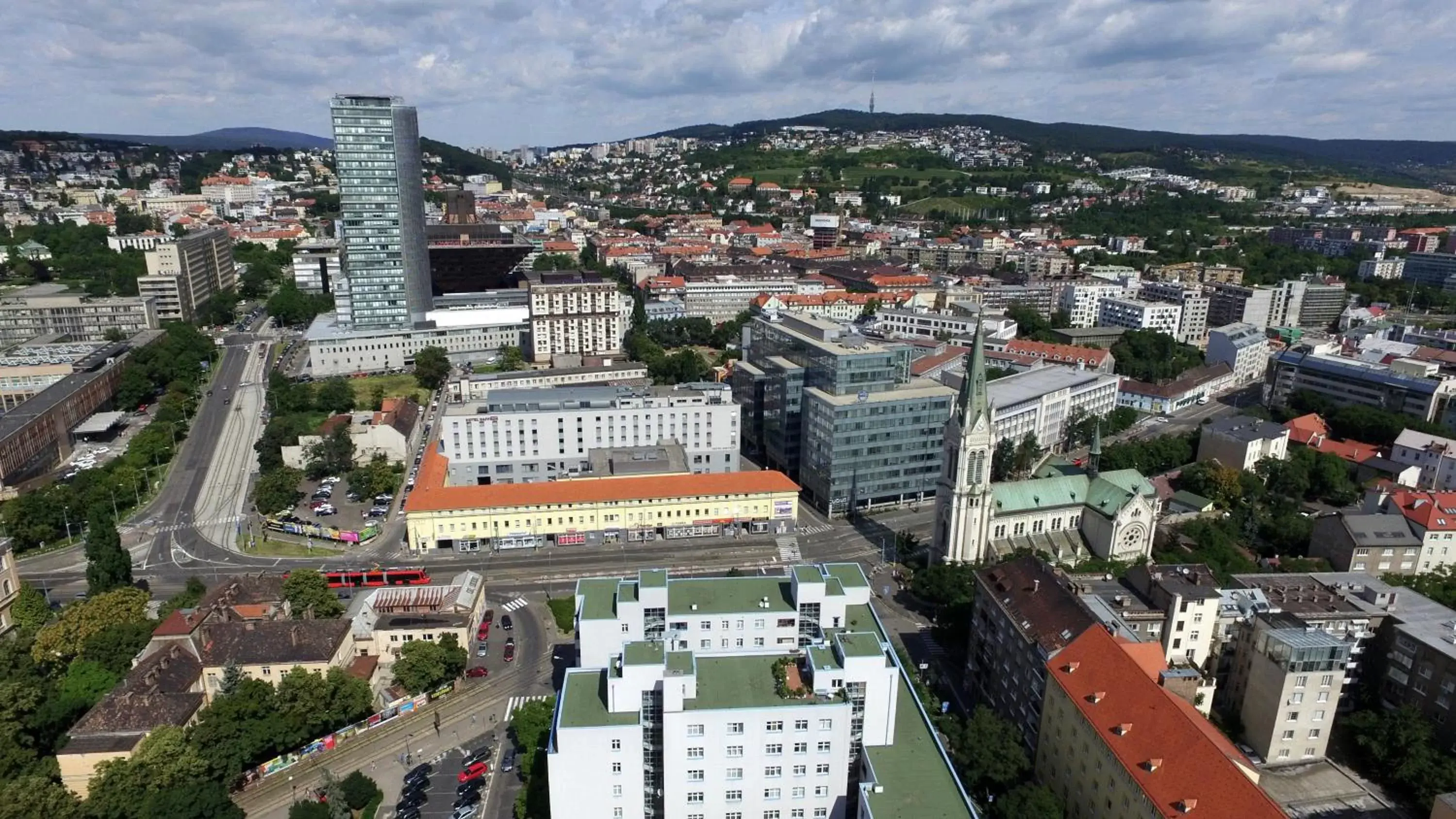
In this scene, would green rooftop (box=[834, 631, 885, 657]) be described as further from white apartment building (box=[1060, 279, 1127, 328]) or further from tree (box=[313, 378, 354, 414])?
white apartment building (box=[1060, 279, 1127, 328])

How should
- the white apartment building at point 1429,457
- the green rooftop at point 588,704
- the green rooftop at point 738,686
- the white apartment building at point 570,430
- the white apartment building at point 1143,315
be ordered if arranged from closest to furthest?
1. the green rooftop at point 738,686
2. the green rooftop at point 588,704
3. the white apartment building at point 1429,457
4. the white apartment building at point 570,430
5. the white apartment building at point 1143,315

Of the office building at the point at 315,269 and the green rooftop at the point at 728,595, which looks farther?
the office building at the point at 315,269

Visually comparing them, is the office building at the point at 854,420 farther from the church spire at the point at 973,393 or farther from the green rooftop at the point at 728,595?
the green rooftop at the point at 728,595

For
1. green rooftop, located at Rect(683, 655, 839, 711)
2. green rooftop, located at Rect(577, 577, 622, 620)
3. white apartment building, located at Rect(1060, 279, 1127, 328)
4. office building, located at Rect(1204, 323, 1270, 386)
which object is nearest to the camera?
green rooftop, located at Rect(683, 655, 839, 711)

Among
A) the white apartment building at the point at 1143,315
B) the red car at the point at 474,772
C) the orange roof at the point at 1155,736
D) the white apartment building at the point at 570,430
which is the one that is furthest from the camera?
the white apartment building at the point at 1143,315

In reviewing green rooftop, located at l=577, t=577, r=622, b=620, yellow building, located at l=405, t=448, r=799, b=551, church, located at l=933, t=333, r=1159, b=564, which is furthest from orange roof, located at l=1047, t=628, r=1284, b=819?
yellow building, located at l=405, t=448, r=799, b=551

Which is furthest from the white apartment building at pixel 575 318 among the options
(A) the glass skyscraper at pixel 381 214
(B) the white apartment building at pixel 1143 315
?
(B) the white apartment building at pixel 1143 315
